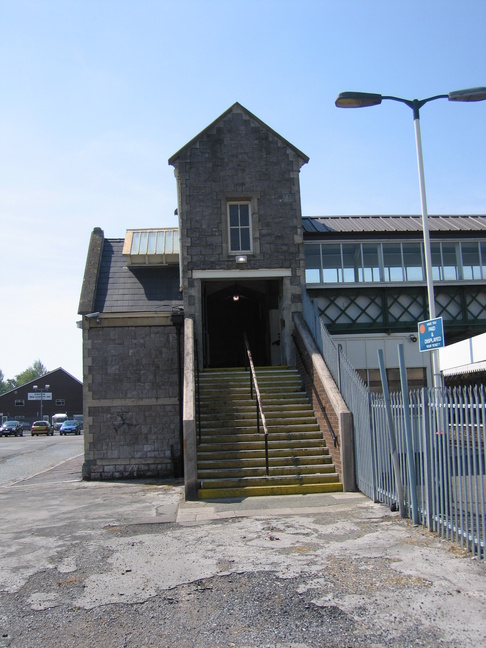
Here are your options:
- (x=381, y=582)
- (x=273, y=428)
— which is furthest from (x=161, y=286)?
(x=381, y=582)

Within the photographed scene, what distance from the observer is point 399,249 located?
17078mm

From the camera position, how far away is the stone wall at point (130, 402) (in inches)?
600

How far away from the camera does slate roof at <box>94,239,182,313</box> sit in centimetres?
1636

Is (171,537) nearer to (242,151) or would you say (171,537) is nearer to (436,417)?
(436,417)

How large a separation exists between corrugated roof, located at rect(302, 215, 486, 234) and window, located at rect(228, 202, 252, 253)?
5.52 feet

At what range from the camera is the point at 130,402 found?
15492 millimetres

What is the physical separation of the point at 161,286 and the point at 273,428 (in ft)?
21.2

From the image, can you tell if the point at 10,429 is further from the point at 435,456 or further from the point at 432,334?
the point at 435,456

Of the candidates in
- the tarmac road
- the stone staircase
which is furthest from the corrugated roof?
the tarmac road

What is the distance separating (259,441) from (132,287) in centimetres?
698

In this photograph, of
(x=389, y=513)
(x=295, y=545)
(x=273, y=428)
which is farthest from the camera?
(x=273, y=428)

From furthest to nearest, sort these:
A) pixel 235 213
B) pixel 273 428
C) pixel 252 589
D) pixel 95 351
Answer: pixel 235 213 < pixel 95 351 < pixel 273 428 < pixel 252 589

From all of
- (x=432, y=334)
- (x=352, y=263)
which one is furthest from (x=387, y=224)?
(x=432, y=334)

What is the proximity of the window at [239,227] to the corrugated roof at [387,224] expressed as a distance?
168cm
